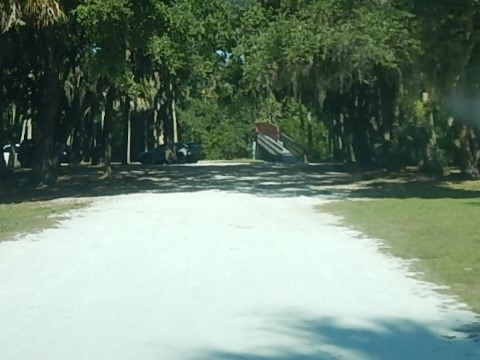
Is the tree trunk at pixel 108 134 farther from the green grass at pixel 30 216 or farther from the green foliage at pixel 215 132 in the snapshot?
the green foliage at pixel 215 132

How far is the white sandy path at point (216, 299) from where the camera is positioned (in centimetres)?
866

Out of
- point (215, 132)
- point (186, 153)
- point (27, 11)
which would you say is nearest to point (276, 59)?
point (27, 11)

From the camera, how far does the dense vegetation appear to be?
25.8 m

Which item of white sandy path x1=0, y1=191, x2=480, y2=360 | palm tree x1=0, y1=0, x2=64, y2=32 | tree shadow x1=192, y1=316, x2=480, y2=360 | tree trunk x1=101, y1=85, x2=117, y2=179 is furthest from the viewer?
tree trunk x1=101, y1=85, x2=117, y2=179

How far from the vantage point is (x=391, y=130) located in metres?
44.6

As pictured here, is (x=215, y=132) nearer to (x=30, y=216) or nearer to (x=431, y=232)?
(x=30, y=216)

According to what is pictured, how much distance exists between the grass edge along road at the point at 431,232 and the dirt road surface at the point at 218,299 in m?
0.41

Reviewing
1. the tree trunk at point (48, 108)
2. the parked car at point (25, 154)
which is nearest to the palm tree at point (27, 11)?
the tree trunk at point (48, 108)

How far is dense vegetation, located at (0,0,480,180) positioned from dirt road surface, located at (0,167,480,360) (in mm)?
8364

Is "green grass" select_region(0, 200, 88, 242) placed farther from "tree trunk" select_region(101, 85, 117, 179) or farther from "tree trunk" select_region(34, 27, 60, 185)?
"tree trunk" select_region(101, 85, 117, 179)

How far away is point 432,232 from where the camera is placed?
60.1ft

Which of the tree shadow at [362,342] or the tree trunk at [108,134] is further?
the tree trunk at [108,134]

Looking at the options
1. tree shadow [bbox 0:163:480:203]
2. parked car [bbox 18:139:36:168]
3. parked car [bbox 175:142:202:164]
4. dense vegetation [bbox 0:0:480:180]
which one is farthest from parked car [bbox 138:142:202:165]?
dense vegetation [bbox 0:0:480:180]

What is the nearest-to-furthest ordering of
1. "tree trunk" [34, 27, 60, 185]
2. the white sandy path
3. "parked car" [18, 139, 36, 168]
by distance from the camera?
the white sandy path, "tree trunk" [34, 27, 60, 185], "parked car" [18, 139, 36, 168]
